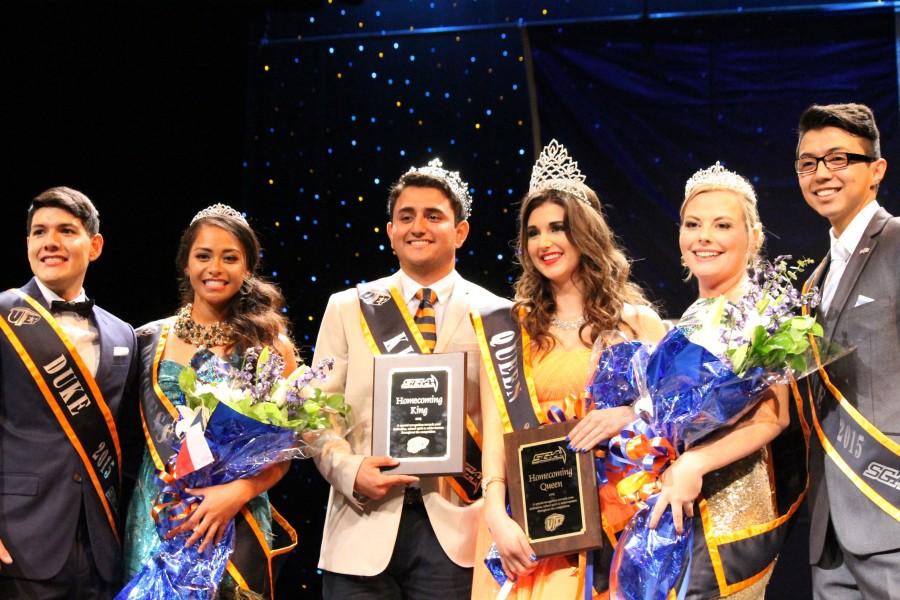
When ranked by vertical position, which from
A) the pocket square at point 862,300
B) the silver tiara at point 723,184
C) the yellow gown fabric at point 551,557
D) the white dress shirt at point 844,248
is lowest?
the yellow gown fabric at point 551,557

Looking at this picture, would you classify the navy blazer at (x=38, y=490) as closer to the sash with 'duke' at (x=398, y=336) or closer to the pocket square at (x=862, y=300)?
the sash with 'duke' at (x=398, y=336)

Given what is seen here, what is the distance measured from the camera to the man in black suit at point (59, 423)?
115 inches

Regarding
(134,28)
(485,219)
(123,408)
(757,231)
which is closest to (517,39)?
(485,219)

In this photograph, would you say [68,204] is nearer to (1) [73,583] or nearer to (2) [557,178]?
(1) [73,583]

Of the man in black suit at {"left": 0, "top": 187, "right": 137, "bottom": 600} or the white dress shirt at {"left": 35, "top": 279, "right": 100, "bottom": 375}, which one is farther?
the white dress shirt at {"left": 35, "top": 279, "right": 100, "bottom": 375}

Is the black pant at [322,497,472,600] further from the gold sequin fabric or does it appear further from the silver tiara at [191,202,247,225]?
the silver tiara at [191,202,247,225]

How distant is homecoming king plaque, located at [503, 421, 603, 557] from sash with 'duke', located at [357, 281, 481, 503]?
1.07 ft

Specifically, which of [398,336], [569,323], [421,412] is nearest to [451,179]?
[398,336]

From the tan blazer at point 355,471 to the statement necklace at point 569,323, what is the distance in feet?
0.86

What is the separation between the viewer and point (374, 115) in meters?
4.88

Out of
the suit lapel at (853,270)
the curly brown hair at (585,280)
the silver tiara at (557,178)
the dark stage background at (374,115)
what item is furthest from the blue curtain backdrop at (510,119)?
the suit lapel at (853,270)

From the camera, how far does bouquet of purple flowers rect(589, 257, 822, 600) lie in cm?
234

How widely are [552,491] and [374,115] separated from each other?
278 centimetres

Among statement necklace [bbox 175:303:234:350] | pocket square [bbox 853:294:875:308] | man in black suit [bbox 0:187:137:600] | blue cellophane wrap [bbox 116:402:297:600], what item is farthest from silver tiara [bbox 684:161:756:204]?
man in black suit [bbox 0:187:137:600]
